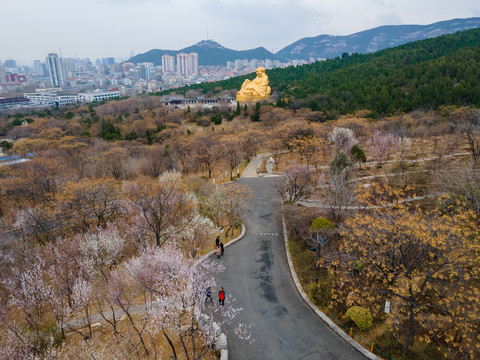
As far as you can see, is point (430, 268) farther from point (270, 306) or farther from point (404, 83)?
point (404, 83)

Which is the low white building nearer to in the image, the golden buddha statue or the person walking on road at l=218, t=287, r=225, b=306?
the golden buddha statue

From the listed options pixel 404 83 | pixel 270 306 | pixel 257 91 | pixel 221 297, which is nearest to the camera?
pixel 221 297

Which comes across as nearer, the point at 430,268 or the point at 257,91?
the point at 430,268

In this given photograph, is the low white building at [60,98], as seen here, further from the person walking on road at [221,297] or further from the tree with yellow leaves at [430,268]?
the tree with yellow leaves at [430,268]

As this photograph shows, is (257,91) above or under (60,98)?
above

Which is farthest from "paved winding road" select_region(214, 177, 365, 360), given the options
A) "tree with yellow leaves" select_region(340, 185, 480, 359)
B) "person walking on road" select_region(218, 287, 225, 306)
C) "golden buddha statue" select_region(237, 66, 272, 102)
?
"golden buddha statue" select_region(237, 66, 272, 102)

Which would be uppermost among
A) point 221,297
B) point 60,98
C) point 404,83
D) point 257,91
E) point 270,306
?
point 404,83

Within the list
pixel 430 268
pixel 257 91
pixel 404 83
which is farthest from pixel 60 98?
pixel 430 268
